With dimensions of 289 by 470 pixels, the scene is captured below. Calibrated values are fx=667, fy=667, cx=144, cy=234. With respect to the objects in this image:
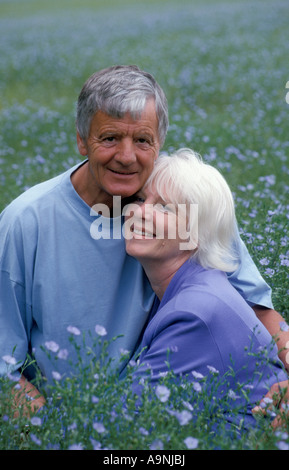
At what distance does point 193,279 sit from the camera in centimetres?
290

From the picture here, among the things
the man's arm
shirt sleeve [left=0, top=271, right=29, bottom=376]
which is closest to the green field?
the man's arm

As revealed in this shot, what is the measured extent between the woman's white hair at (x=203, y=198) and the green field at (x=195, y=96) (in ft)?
2.14

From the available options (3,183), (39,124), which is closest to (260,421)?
(3,183)

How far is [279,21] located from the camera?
18.1 meters

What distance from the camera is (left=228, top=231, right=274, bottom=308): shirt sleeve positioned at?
10.4 ft

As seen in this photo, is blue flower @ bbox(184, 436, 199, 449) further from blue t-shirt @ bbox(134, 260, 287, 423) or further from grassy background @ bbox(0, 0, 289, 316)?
grassy background @ bbox(0, 0, 289, 316)

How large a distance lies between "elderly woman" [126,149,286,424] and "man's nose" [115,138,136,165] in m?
0.18

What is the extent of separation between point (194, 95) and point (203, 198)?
7795mm

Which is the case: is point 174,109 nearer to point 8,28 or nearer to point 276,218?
point 276,218

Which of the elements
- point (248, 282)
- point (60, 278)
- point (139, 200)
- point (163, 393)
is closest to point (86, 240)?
point (60, 278)

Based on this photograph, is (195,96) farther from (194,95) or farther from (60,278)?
(60,278)

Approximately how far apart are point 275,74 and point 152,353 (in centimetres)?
926

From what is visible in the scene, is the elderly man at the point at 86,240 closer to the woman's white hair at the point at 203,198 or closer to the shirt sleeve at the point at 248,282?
the woman's white hair at the point at 203,198
